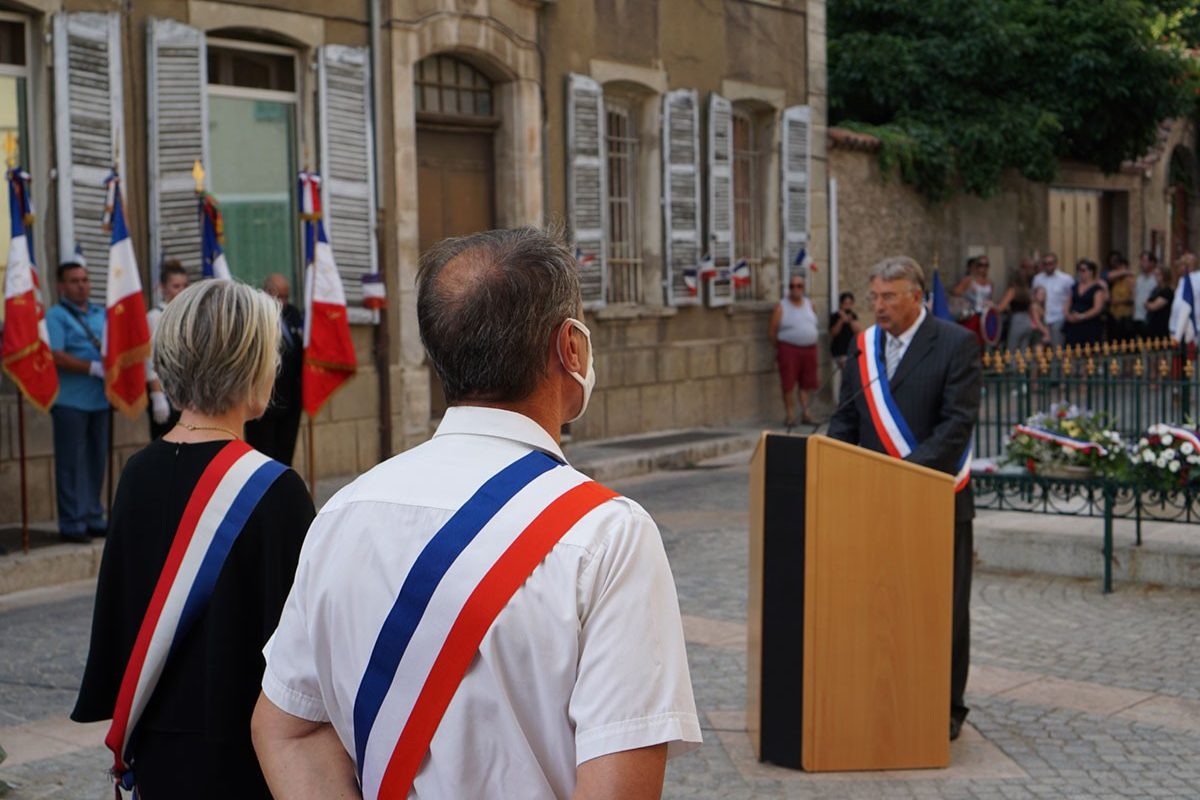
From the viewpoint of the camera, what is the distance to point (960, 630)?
602cm

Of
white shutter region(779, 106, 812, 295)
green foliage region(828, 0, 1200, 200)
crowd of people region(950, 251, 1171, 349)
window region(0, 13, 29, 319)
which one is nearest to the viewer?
window region(0, 13, 29, 319)

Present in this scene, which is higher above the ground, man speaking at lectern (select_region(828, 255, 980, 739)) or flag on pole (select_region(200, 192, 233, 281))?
flag on pole (select_region(200, 192, 233, 281))

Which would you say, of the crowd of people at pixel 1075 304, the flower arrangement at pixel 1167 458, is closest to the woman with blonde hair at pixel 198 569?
the flower arrangement at pixel 1167 458

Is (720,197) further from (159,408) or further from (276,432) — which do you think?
(159,408)

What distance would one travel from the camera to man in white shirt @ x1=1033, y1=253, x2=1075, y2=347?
2106 cm

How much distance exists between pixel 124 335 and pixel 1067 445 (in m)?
5.56

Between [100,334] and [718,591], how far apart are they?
4.19 m

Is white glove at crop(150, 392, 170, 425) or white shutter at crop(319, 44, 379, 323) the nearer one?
white glove at crop(150, 392, 170, 425)

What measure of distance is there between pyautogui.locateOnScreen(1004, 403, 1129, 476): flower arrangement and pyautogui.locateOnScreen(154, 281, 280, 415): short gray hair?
21.9 ft

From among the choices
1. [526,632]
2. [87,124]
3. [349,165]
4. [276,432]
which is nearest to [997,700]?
[526,632]

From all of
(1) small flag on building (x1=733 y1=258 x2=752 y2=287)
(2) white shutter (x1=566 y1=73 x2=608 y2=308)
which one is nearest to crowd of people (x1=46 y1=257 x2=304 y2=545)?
(2) white shutter (x1=566 y1=73 x2=608 y2=308)

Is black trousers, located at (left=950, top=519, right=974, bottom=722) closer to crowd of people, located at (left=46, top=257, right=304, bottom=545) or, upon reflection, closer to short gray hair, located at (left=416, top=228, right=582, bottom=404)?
short gray hair, located at (left=416, top=228, right=582, bottom=404)

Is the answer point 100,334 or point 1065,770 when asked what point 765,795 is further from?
point 100,334

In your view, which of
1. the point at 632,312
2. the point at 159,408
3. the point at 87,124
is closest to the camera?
the point at 159,408
